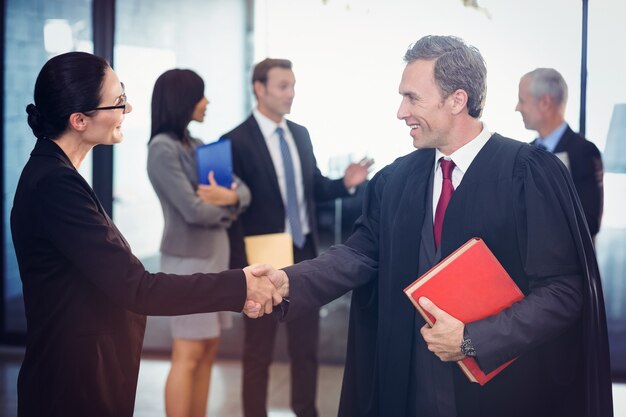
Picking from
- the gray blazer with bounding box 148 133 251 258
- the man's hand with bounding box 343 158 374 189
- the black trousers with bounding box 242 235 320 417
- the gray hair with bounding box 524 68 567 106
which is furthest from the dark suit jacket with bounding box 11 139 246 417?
the gray hair with bounding box 524 68 567 106

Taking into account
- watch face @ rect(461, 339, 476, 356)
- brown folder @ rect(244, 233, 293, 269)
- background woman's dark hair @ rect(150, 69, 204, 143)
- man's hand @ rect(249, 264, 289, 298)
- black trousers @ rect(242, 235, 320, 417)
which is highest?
background woman's dark hair @ rect(150, 69, 204, 143)

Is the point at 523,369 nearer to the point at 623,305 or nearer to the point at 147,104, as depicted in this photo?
the point at 623,305

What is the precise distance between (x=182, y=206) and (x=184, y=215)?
42 mm

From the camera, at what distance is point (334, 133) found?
Result: 4.86m

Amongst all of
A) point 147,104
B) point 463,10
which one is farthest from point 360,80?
point 147,104

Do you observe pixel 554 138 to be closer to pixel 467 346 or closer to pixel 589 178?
pixel 589 178

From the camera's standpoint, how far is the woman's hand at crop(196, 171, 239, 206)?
10.8 feet

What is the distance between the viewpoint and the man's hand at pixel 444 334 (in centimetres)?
188

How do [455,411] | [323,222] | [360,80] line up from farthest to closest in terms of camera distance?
[323,222], [360,80], [455,411]

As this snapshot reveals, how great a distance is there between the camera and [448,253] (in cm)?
203

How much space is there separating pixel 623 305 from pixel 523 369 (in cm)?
302

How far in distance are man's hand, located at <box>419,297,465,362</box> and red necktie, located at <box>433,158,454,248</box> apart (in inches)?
10.7

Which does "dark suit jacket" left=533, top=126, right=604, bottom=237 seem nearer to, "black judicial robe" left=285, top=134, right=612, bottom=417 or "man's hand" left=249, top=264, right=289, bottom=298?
"black judicial robe" left=285, top=134, right=612, bottom=417

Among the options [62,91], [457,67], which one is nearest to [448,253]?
[457,67]
